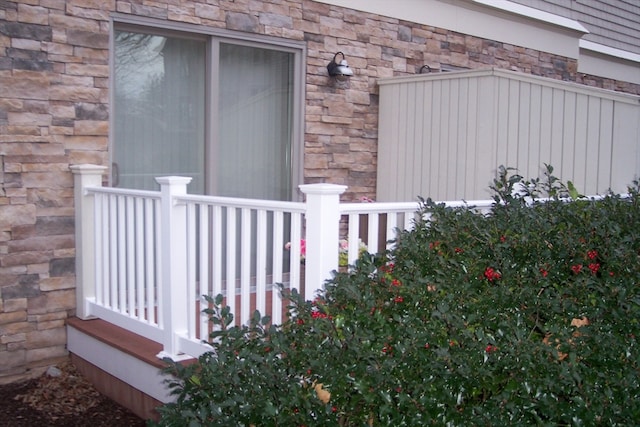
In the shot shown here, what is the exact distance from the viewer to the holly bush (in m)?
1.95

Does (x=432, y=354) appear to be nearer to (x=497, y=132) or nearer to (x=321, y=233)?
(x=321, y=233)

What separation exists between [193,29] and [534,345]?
3.57 meters

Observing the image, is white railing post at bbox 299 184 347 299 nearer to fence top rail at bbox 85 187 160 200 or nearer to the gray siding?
fence top rail at bbox 85 187 160 200

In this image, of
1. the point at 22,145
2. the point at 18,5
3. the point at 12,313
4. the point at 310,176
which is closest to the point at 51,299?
the point at 12,313

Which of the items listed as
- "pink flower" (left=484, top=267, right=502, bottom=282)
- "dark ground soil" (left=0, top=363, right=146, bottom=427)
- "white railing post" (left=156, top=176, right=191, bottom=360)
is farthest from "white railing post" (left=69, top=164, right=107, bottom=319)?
"pink flower" (left=484, top=267, right=502, bottom=282)

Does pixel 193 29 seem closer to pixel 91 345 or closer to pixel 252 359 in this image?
pixel 91 345

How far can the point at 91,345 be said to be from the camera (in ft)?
13.9

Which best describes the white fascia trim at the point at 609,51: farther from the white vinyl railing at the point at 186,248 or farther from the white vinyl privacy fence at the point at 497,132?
the white vinyl railing at the point at 186,248

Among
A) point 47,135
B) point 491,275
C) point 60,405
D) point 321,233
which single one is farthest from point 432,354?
point 47,135

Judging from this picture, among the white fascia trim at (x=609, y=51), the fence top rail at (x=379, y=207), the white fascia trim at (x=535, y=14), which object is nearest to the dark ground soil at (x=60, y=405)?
the fence top rail at (x=379, y=207)

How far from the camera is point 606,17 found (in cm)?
920

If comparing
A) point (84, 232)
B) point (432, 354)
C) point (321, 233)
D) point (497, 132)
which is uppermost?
point (497, 132)

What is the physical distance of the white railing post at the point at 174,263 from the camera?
371 centimetres

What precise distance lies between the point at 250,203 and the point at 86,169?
1546mm
